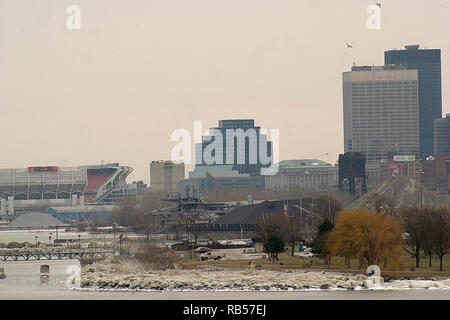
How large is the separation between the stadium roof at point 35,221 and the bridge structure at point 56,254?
91948 mm

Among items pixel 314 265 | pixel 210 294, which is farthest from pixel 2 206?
pixel 210 294

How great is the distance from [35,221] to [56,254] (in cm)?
9939

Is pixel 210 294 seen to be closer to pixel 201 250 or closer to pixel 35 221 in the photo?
pixel 201 250

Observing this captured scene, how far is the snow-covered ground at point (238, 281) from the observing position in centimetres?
4322

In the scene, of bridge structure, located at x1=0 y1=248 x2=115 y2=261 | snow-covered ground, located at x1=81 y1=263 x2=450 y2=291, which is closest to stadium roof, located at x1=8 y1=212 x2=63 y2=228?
bridge structure, located at x1=0 y1=248 x2=115 y2=261

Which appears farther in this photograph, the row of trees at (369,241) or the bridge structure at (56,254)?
the bridge structure at (56,254)

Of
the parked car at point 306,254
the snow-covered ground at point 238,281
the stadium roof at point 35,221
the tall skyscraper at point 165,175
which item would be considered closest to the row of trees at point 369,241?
the snow-covered ground at point 238,281

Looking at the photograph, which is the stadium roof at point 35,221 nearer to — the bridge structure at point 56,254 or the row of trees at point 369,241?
the bridge structure at point 56,254

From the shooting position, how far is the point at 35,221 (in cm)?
17000

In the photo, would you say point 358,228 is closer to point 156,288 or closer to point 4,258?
point 156,288
